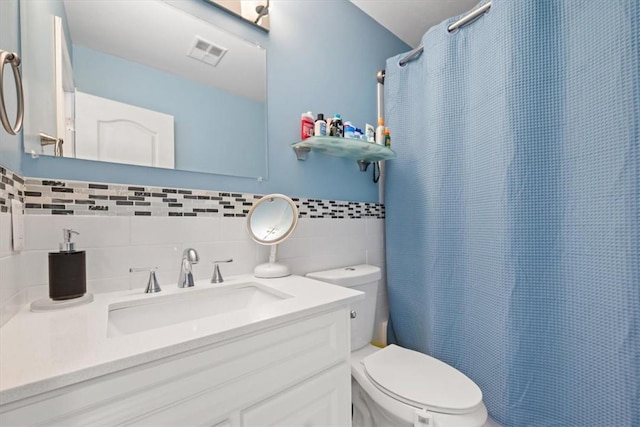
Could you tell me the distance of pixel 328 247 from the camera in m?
1.37

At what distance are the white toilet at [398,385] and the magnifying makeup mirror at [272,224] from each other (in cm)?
22

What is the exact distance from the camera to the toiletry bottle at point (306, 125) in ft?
4.09

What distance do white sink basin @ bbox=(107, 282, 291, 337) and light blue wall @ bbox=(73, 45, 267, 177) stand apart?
0.45 m

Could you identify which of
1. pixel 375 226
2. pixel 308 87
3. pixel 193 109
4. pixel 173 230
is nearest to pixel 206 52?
pixel 193 109

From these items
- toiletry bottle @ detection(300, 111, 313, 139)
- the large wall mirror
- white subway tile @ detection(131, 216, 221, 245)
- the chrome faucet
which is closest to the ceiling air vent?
the large wall mirror

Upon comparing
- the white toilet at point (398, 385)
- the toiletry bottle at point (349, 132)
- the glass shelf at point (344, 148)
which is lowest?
the white toilet at point (398, 385)

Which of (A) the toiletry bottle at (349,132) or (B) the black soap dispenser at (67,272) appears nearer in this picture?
(B) the black soap dispenser at (67,272)

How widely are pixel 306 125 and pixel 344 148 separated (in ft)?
0.75

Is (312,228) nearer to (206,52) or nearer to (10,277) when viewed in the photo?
(206,52)

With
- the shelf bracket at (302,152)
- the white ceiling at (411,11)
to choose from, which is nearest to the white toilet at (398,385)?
the shelf bracket at (302,152)

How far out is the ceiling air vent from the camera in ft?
3.35

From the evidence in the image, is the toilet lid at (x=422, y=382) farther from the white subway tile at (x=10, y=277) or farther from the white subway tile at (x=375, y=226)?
the white subway tile at (x=10, y=277)

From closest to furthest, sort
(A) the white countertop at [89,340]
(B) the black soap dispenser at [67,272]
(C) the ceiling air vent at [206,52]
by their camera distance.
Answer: (A) the white countertop at [89,340], (B) the black soap dispenser at [67,272], (C) the ceiling air vent at [206,52]

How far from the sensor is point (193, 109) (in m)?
1.00
